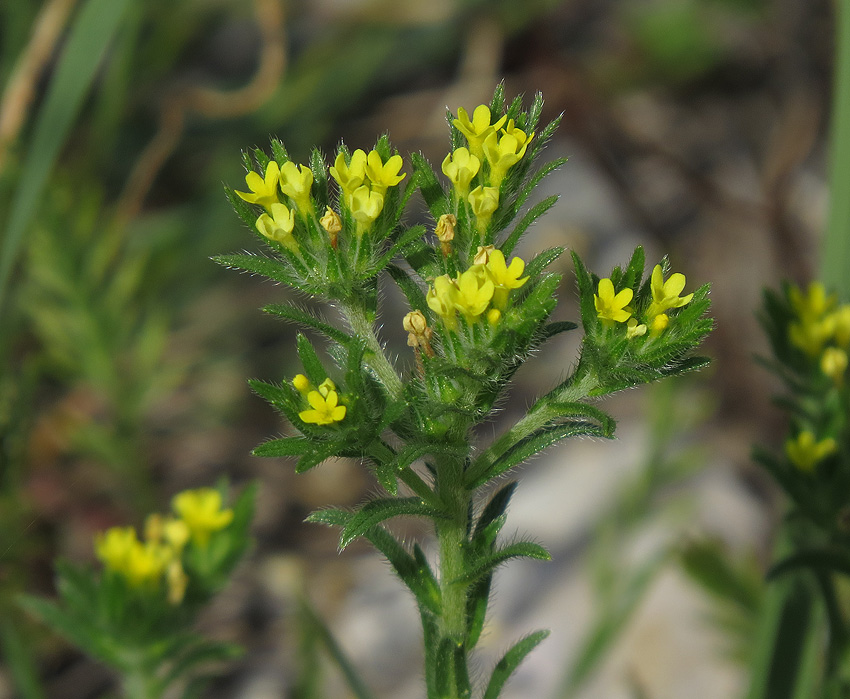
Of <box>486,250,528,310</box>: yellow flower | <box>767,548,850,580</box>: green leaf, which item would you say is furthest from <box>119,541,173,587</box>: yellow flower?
<box>767,548,850,580</box>: green leaf

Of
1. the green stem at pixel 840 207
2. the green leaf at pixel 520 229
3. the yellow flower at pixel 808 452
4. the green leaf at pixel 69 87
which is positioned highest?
the green leaf at pixel 69 87

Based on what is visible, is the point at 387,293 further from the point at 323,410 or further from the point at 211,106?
the point at 323,410

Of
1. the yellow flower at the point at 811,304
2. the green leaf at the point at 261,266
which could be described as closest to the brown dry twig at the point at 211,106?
the green leaf at the point at 261,266

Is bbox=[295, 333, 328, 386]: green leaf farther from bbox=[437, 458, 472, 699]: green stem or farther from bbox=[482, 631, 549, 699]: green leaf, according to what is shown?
bbox=[482, 631, 549, 699]: green leaf

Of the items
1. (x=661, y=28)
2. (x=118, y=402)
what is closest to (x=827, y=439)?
(x=118, y=402)

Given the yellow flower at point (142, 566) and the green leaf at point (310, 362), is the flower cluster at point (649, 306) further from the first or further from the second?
the yellow flower at point (142, 566)

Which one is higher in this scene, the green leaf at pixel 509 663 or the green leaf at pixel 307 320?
the green leaf at pixel 307 320

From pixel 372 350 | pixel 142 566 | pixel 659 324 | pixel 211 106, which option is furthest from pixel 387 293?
pixel 659 324

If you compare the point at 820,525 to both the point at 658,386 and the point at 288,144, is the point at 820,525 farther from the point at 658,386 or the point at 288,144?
the point at 288,144
